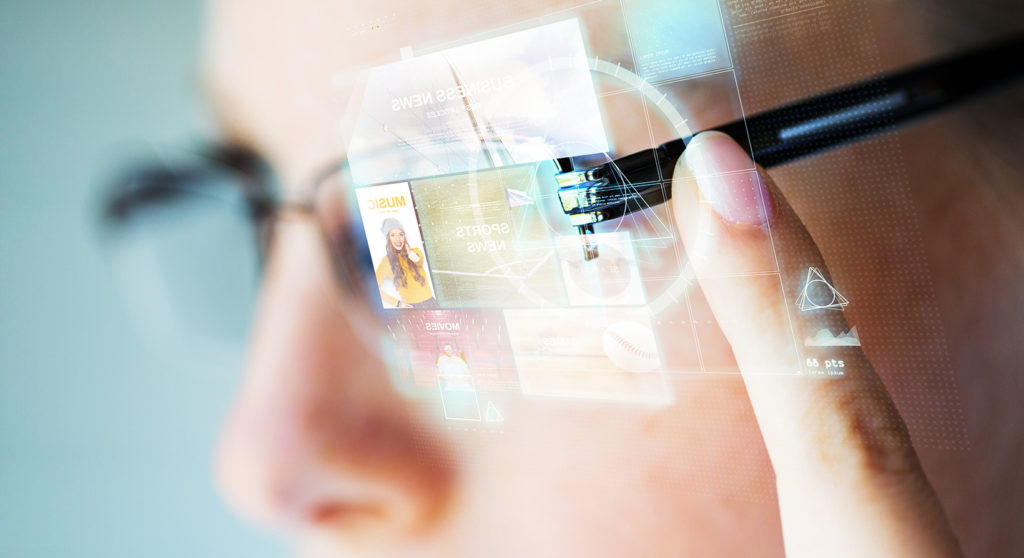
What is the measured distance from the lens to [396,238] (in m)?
0.81

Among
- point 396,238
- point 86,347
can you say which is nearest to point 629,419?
point 396,238

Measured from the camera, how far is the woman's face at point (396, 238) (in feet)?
2.63

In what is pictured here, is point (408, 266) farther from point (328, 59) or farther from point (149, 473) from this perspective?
point (149, 473)

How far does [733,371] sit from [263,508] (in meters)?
0.79

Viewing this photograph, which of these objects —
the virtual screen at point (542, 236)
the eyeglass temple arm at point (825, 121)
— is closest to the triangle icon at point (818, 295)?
the virtual screen at point (542, 236)

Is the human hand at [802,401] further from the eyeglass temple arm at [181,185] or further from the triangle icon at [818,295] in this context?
the eyeglass temple arm at [181,185]

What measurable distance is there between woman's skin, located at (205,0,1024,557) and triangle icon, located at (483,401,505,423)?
0.02 meters

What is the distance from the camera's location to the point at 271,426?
3.33 feet

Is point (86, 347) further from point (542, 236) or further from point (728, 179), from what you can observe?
point (728, 179)

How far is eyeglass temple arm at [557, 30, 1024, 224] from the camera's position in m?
0.51

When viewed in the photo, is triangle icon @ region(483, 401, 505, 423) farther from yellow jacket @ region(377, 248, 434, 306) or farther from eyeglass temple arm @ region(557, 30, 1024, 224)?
eyeglass temple arm @ region(557, 30, 1024, 224)

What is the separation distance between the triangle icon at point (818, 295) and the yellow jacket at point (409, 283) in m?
0.43

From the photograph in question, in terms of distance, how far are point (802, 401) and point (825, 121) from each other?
269mm

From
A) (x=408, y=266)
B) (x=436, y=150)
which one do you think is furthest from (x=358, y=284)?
(x=436, y=150)
